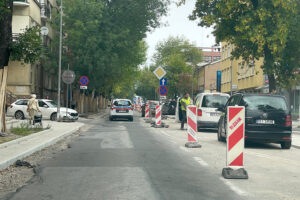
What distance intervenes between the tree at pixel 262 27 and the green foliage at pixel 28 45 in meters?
12.4

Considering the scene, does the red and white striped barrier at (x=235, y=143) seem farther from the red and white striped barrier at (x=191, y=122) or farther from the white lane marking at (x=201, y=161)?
the red and white striped barrier at (x=191, y=122)

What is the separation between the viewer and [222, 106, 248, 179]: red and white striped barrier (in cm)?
807

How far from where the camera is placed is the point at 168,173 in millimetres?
8219

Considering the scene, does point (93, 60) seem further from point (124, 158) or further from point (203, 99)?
point (124, 158)

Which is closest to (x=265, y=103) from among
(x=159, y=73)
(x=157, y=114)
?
(x=157, y=114)

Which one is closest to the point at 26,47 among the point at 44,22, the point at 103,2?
the point at 103,2

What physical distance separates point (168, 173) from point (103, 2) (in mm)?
33004

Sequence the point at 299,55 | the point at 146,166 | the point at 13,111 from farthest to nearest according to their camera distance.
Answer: the point at 13,111, the point at 299,55, the point at 146,166

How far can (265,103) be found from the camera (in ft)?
44.4

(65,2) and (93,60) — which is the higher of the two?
(65,2)

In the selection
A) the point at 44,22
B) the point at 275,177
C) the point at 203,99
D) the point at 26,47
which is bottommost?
the point at 275,177

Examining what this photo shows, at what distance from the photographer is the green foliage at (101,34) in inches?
1470

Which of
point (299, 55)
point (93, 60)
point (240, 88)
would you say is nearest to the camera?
point (299, 55)

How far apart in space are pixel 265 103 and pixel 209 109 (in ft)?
23.6
